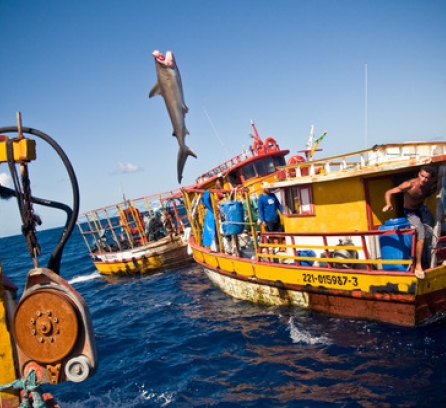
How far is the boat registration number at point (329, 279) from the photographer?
7714 mm

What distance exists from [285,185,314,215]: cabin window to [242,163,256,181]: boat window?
20.8 ft

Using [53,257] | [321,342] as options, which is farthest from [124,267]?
[53,257]

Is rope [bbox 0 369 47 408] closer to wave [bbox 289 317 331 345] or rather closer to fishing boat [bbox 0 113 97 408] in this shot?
fishing boat [bbox 0 113 97 408]

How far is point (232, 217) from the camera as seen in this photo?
9914 mm

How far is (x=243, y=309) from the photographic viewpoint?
1021 cm

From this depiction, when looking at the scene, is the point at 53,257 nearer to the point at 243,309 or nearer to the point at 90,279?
the point at 243,309

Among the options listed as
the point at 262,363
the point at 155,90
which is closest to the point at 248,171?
the point at 262,363

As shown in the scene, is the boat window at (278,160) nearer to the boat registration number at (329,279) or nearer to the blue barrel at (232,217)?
the blue barrel at (232,217)

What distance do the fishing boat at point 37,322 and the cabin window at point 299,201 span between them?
6957 mm

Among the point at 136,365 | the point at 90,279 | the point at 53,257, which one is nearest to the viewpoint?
the point at 53,257

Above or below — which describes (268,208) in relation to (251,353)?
above

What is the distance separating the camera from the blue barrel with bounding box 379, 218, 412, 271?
707cm

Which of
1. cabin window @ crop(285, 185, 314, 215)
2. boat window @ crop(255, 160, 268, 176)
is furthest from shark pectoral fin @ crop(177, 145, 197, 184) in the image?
boat window @ crop(255, 160, 268, 176)

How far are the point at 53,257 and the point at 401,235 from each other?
21.2ft
